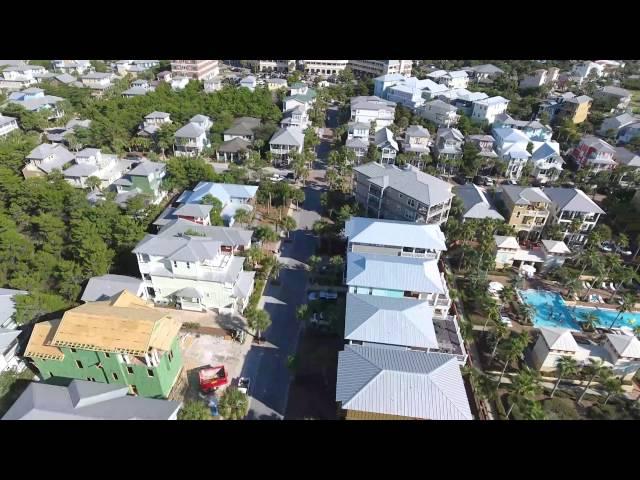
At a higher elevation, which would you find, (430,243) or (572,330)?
(430,243)

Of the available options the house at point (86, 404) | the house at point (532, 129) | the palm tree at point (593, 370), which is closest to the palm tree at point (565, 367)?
the palm tree at point (593, 370)

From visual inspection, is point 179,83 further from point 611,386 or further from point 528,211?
point 611,386

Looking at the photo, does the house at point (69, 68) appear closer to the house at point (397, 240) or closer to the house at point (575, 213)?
the house at point (397, 240)

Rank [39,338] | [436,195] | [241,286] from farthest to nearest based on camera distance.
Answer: [436,195], [241,286], [39,338]

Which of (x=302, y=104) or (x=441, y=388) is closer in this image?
(x=441, y=388)

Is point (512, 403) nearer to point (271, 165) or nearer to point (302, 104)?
point (271, 165)

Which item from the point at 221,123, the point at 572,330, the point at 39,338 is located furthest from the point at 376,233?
the point at 221,123
